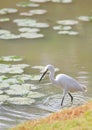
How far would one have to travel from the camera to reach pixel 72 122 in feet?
21.8

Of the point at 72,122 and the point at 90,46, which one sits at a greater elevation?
the point at 72,122

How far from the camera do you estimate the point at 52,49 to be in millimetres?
11859

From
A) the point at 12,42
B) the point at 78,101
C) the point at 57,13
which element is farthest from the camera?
the point at 57,13

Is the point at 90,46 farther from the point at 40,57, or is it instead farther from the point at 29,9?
the point at 29,9

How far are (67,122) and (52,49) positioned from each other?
207 inches

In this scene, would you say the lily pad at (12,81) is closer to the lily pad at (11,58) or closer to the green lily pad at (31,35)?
the lily pad at (11,58)

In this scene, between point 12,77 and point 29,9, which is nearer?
point 12,77

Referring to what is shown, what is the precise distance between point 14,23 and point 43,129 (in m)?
7.56

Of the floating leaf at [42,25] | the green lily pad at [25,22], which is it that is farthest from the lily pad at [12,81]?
the green lily pad at [25,22]

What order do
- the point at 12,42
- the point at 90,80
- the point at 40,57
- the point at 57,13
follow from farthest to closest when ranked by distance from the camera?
1. the point at 57,13
2. the point at 12,42
3. the point at 40,57
4. the point at 90,80

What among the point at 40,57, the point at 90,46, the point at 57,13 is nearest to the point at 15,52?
the point at 40,57

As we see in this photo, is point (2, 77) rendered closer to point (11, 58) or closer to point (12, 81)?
point (12, 81)

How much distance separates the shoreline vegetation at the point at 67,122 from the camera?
21.5 ft

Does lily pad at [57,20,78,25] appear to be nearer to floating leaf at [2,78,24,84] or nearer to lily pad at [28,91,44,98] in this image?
floating leaf at [2,78,24,84]
